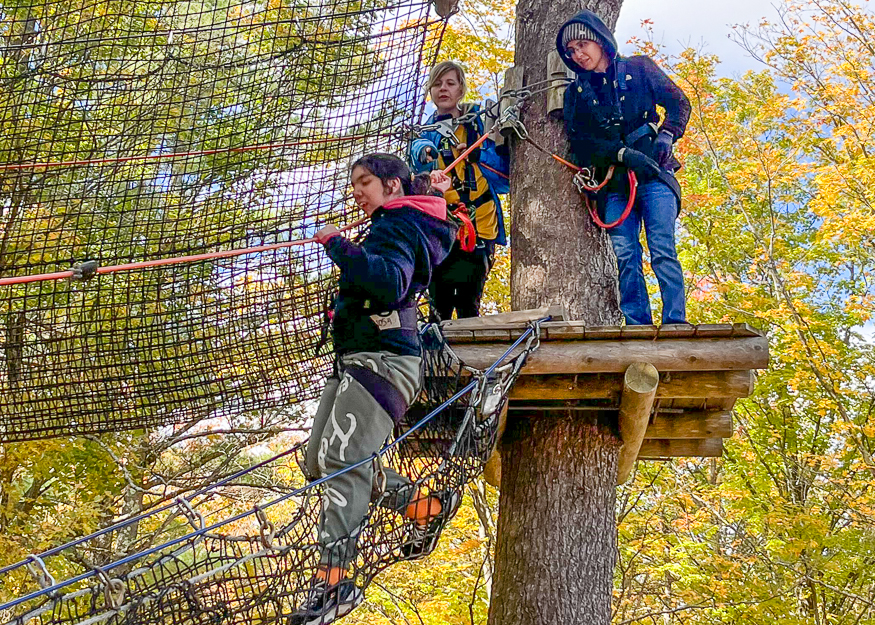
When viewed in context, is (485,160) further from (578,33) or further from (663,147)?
(663,147)

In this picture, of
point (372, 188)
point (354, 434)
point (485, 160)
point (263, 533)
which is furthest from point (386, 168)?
point (485, 160)

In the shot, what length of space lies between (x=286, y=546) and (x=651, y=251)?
1815mm

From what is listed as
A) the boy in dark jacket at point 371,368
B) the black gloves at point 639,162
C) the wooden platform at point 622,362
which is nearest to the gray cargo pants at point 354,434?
the boy in dark jacket at point 371,368

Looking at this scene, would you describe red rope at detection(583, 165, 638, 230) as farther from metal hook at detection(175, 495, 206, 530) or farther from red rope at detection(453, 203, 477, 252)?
metal hook at detection(175, 495, 206, 530)

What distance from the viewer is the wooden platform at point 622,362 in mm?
2779

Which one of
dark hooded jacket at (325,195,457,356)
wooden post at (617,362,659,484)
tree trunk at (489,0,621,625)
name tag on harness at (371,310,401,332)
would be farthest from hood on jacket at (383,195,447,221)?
tree trunk at (489,0,621,625)

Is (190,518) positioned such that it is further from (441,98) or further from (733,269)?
(733,269)

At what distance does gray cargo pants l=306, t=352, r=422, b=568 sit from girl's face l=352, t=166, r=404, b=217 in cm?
A: 43

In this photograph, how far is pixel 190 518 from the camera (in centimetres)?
201

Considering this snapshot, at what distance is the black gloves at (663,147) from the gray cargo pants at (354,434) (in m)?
1.47

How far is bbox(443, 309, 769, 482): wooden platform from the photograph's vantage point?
9.12 ft

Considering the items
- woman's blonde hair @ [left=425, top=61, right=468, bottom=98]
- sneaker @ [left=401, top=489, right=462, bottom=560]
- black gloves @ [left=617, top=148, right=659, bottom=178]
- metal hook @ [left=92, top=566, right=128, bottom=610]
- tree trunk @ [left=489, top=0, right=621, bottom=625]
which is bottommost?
metal hook @ [left=92, top=566, right=128, bottom=610]

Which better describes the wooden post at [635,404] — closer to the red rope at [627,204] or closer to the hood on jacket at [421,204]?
the red rope at [627,204]

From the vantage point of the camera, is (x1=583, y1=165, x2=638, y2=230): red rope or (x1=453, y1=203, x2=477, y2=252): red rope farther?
(x1=453, y1=203, x2=477, y2=252): red rope
